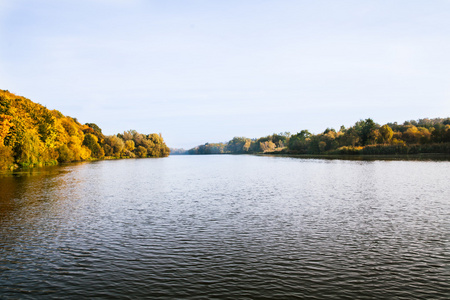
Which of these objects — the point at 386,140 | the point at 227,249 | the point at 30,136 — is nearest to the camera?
the point at 227,249

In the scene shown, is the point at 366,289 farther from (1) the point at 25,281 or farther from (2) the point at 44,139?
(2) the point at 44,139

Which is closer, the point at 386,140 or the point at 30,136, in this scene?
the point at 30,136

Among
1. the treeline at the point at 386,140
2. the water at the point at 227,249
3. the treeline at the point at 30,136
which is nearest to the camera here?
the water at the point at 227,249

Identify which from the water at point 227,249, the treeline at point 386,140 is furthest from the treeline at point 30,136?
the treeline at point 386,140

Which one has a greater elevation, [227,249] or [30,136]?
[30,136]

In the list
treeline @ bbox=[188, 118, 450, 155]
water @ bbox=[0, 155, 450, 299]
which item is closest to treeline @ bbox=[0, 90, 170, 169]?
water @ bbox=[0, 155, 450, 299]

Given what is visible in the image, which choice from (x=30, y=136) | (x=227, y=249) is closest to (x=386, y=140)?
(x=30, y=136)

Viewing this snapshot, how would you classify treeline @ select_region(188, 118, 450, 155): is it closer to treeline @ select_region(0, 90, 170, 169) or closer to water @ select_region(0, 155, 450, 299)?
water @ select_region(0, 155, 450, 299)

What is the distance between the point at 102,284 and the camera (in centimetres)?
1056

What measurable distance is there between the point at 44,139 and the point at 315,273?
79.7 metres

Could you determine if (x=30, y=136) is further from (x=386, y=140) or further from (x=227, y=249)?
(x=386, y=140)

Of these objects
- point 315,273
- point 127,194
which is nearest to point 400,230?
point 315,273

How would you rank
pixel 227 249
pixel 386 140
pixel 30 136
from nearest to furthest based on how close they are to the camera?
pixel 227 249, pixel 30 136, pixel 386 140

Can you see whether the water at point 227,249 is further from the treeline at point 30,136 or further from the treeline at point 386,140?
the treeline at point 386,140
